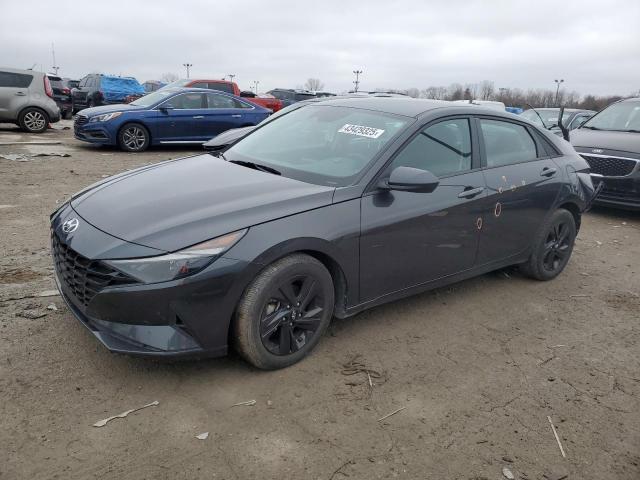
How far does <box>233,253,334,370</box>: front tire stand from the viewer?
2994 millimetres

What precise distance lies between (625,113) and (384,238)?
23.1 ft

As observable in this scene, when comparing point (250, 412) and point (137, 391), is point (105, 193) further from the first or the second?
point (250, 412)

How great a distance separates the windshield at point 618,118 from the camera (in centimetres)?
837

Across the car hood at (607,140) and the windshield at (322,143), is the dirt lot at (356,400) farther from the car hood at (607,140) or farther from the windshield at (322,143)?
the car hood at (607,140)

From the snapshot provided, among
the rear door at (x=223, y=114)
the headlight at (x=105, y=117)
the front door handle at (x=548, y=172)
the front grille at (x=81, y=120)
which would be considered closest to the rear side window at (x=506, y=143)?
the front door handle at (x=548, y=172)

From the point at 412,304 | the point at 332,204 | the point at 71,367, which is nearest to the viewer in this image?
the point at 71,367

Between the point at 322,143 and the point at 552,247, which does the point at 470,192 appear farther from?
the point at 552,247

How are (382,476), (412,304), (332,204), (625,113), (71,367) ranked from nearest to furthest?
(382,476), (71,367), (332,204), (412,304), (625,113)

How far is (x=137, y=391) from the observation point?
2.95 m

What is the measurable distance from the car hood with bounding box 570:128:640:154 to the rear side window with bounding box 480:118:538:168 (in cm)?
373

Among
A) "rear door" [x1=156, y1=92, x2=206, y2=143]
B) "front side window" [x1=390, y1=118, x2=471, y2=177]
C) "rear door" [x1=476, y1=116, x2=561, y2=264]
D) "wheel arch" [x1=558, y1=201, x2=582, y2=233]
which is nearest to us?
"front side window" [x1=390, y1=118, x2=471, y2=177]

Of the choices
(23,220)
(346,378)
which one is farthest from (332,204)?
(23,220)

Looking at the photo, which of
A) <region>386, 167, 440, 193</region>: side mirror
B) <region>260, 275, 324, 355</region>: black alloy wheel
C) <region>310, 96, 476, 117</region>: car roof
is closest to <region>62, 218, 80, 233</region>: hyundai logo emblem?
<region>260, 275, 324, 355</region>: black alloy wheel

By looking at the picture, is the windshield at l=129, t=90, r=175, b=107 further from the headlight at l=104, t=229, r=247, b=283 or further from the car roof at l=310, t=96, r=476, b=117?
the headlight at l=104, t=229, r=247, b=283
